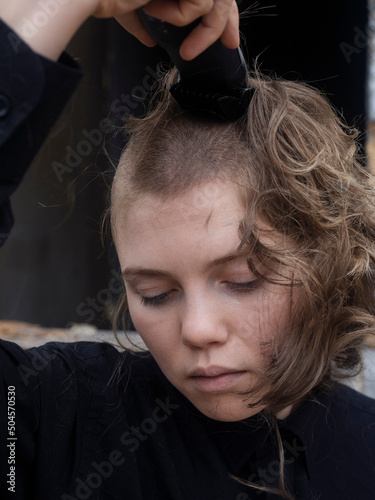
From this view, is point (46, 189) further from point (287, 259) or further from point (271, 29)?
point (287, 259)

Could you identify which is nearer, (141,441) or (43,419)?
(43,419)

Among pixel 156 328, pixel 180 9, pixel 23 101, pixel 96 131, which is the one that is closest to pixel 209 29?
pixel 180 9

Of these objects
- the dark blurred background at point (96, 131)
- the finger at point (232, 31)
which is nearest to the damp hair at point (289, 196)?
the finger at point (232, 31)

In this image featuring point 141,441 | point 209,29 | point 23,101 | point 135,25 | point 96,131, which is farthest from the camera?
point 96,131

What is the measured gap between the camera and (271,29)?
7.48ft

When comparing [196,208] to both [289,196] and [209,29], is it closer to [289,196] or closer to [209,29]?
[289,196]

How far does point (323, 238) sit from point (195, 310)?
1.07ft

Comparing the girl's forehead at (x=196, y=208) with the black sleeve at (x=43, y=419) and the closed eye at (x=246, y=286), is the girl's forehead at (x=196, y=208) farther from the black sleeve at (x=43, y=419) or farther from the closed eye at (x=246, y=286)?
the black sleeve at (x=43, y=419)

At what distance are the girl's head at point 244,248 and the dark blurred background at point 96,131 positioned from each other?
36.1 inches

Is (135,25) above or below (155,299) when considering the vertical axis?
above

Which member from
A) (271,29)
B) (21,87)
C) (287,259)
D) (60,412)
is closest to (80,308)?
(271,29)

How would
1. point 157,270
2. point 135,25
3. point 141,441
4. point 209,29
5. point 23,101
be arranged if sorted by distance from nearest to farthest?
point 23,101 < point 209,29 < point 135,25 < point 157,270 < point 141,441

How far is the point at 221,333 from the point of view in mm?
1052

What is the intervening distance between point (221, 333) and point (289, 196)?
30 cm
